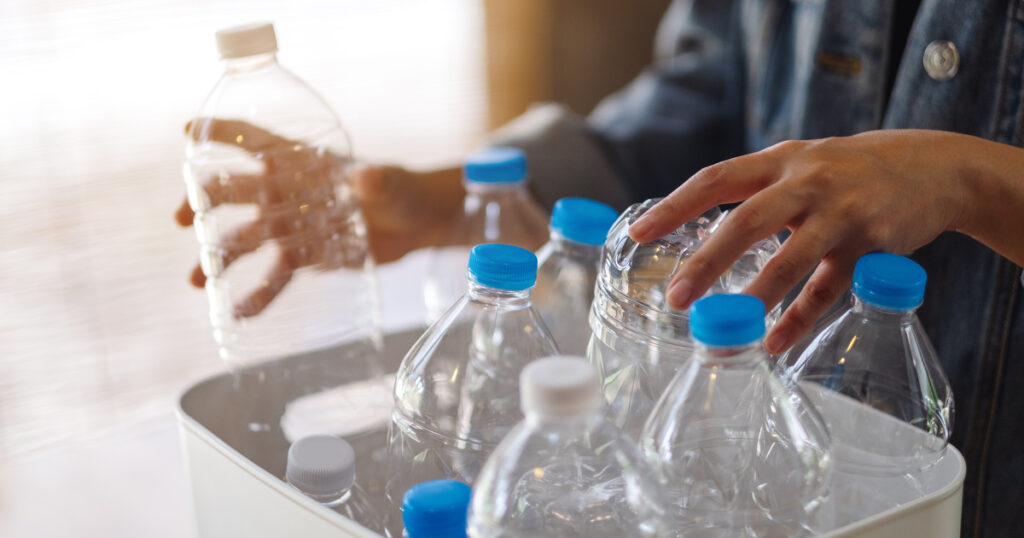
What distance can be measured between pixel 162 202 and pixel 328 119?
37.8 inches

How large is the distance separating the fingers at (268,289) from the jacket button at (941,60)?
0.69 m

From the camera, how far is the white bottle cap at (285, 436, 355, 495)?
64 centimetres

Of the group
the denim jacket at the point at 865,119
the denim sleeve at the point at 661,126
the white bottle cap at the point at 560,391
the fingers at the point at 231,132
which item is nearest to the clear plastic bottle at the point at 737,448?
the white bottle cap at the point at 560,391

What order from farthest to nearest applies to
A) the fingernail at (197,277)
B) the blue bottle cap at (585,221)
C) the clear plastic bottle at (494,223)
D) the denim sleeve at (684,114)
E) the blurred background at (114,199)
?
1. the blurred background at (114,199)
2. the denim sleeve at (684,114)
3. the clear plastic bottle at (494,223)
4. the fingernail at (197,277)
5. the blue bottle cap at (585,221)

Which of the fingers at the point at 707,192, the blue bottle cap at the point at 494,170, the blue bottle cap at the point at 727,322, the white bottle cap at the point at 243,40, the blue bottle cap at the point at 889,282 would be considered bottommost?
the blue bottle cap at the point at 494,170

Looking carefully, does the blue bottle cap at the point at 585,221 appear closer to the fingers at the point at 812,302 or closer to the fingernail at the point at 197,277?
the fingers at the point at 812,302

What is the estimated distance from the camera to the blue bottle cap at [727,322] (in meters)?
0.50

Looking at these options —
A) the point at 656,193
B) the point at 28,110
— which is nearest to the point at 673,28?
the point at 656,193

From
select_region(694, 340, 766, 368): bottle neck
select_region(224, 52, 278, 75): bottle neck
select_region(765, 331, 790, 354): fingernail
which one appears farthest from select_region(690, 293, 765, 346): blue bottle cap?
select_region(224, 52, 278, 75): bottle neck

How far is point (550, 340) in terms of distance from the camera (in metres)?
0.67

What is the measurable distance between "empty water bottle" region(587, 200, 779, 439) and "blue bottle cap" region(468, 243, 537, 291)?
102mm

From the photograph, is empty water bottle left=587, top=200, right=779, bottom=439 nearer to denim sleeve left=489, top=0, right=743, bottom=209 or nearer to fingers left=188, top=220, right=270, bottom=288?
fingers left=188, top=220, right=270, bottom=288

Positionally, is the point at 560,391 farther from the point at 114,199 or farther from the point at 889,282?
the point at 114,199

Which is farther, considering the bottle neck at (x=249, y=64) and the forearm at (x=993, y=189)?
the bottle neck at (x=249, y=64)
